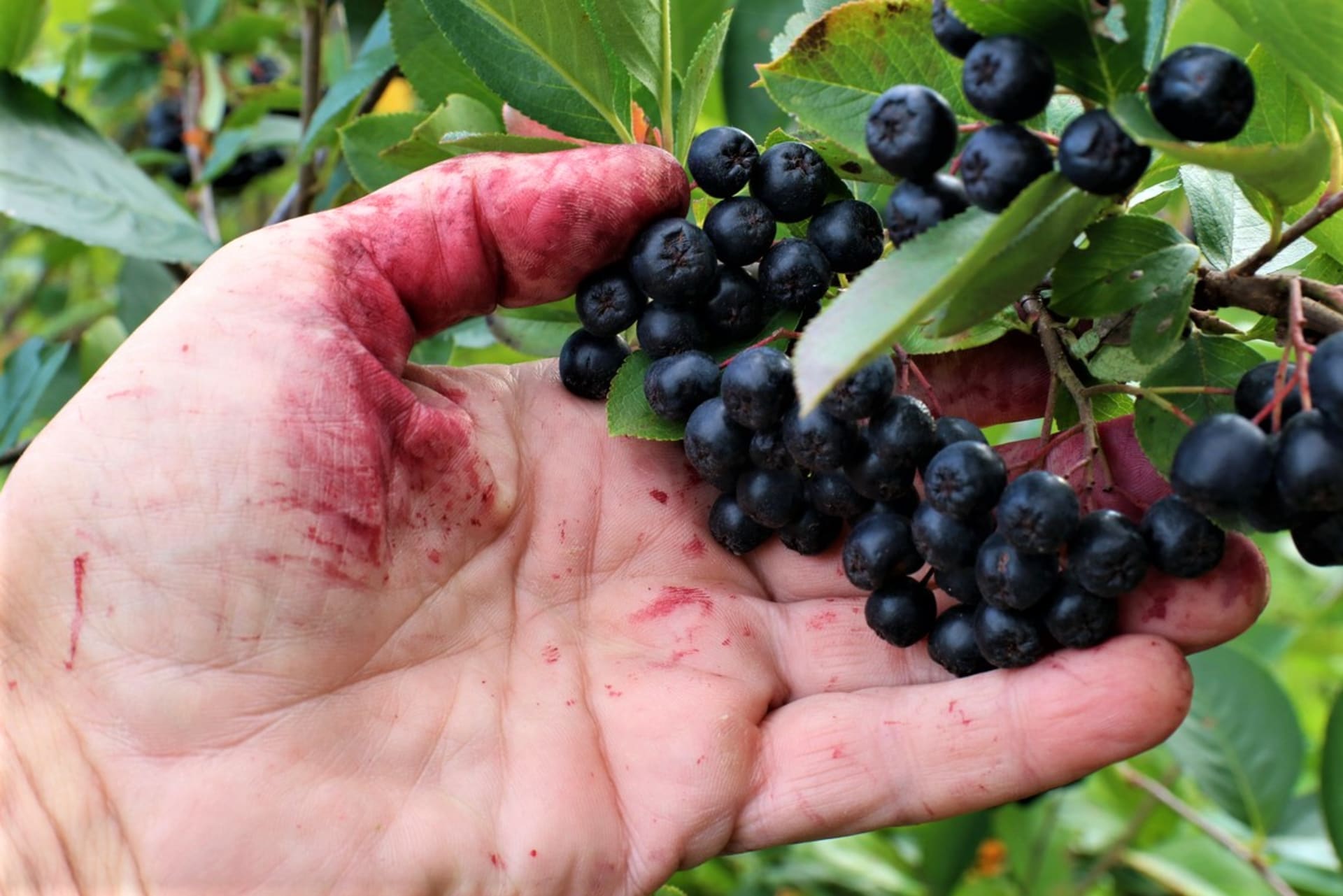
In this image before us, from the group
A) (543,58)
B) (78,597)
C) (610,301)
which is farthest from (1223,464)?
(78,597)

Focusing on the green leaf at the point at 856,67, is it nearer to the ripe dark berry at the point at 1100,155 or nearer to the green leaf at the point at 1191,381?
the ripe dark berry at the point at 1100,155

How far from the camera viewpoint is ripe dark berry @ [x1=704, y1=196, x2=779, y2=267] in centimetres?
148

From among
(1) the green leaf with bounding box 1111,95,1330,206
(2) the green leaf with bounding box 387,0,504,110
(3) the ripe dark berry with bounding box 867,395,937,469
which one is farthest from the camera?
(2) the green leaf with bounding box 387,0,504,110

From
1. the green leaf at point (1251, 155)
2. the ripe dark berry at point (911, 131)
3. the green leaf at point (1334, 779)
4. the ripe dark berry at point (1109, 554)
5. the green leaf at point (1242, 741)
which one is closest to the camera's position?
the green leaf at point (1251, 155)

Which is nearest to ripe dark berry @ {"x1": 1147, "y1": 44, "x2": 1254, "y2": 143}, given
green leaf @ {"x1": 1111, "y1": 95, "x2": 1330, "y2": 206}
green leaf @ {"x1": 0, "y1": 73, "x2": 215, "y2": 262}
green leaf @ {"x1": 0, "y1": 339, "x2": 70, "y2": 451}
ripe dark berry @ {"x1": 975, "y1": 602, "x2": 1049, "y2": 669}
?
green leaf @ {"x1": 1111, "y1": 95, "x2": 1330, "y2": 206}

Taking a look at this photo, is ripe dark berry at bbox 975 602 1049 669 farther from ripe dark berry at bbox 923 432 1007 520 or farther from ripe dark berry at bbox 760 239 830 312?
ripe dark berry at bbox 760 239 830 312

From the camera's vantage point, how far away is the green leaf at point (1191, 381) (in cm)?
131

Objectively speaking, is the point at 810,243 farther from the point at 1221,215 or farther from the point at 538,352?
the point at 538,352

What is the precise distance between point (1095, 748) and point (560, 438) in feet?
2.95

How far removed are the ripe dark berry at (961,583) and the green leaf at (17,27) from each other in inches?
78.2

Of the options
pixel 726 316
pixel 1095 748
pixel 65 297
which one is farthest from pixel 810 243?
pixel 65 297

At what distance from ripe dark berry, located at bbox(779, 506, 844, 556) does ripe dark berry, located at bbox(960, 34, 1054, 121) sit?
0.65 metres

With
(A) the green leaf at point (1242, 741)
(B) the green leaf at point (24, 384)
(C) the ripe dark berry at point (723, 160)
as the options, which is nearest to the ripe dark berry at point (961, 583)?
(C) the ripe dark berry at point (723, 160)

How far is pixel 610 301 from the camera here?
62.2 inches
